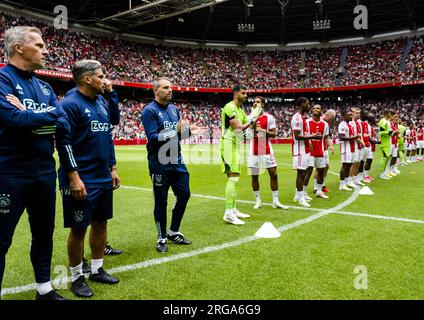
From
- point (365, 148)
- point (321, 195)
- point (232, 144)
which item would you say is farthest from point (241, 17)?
point (232, 144)

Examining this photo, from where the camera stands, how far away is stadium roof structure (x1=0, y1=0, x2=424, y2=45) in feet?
118

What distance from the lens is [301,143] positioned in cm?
823

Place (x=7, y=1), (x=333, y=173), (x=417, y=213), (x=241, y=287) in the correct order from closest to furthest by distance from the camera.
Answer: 1. (x=241, y=287)
2. (x=417, y=213)
3. (x=333, y=173)
4. (x=7, y=1)

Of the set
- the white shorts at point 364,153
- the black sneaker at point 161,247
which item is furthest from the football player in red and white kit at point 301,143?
the black sneaker at point 161,247

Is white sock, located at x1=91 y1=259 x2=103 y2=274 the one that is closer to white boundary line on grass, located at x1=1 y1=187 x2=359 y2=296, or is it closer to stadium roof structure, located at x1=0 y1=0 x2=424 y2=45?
white boundary line on grass, located at x1=1 y1=187 x2=359 y2=296

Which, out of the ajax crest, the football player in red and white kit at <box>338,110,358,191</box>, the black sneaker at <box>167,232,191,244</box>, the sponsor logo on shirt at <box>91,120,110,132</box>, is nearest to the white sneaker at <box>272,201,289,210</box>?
the black sneaker at <box>167,232,191,244</box>

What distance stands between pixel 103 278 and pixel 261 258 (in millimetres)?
1856

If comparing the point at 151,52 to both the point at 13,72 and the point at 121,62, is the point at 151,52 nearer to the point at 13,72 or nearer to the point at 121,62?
the point at 121,62

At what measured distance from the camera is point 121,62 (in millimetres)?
43938

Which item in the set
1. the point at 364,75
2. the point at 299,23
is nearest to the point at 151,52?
the point at 299,23

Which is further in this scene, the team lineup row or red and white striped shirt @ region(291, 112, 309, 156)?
red and white striped shirt @ region(291, 112, 309, 156)

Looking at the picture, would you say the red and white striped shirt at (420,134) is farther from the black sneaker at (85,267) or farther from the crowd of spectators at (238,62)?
the black sneaker at (85,267)

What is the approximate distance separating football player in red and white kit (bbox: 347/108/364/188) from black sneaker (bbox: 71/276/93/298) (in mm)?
8631

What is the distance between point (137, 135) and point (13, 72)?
119ft
